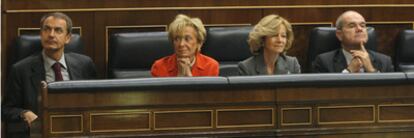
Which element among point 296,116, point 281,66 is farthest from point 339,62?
point 296,116

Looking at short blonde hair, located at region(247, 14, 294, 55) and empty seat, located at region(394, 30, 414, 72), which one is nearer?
short blonde hair, located at region(247, 14, 294, 55)

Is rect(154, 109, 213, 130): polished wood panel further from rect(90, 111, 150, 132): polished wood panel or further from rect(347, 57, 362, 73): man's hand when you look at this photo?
rect(347, 57, 362, 73): man's hand

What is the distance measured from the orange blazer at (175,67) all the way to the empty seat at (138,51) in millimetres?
286

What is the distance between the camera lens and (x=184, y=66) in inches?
116

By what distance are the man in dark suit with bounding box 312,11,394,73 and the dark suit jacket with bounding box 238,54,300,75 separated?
0.94 ft

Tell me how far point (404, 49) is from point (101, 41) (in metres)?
1.34

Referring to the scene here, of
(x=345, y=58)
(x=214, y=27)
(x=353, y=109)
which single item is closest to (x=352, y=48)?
(x=345, y=58)

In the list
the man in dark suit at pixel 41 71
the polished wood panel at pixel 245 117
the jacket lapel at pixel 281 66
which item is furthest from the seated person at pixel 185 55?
the polished wood panel at pixel 245 117

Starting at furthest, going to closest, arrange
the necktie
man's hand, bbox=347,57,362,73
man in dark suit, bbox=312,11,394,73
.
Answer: man in dark suit, bbox=312,11,394,73 → man's hand, bbox=347,57,362,73 → the necktie

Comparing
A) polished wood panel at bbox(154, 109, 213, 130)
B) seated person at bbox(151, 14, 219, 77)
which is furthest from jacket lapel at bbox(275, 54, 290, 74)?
polished wood panel at bbox(154, 109, 213, 130)

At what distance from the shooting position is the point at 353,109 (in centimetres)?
234

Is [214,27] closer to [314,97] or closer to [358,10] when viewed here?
[358,10]

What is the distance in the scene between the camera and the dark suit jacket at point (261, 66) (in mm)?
2973

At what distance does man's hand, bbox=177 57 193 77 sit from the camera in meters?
2.94
